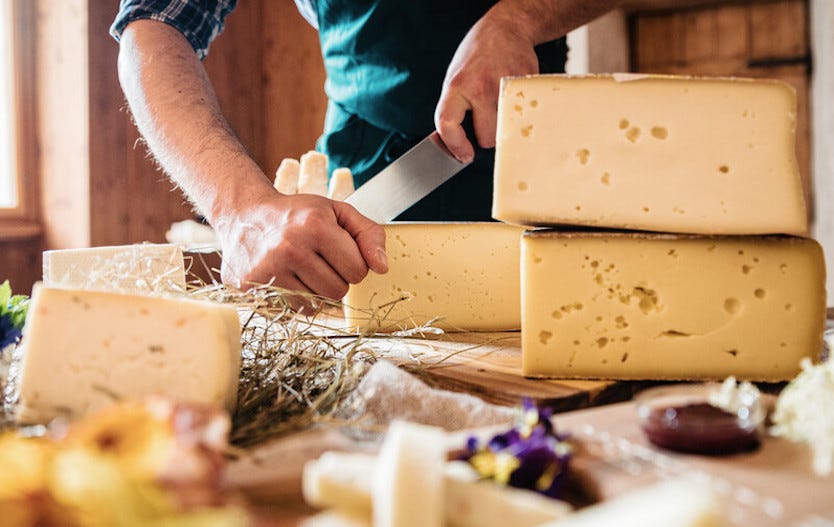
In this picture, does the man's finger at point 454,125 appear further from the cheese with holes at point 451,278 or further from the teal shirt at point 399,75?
the teal shirt at point 399,75

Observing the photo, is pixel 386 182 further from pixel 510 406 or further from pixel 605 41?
pixel 605 41

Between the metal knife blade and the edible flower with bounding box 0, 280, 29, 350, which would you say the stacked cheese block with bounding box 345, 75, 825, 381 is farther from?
the edible flower with bounding box 0, 280, 29, 350

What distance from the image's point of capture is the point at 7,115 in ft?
14.1

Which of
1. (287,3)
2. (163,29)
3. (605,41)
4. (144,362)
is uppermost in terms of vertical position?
(287,3)

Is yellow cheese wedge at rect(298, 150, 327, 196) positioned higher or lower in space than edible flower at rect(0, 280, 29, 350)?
higher

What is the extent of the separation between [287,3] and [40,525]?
5.54 m

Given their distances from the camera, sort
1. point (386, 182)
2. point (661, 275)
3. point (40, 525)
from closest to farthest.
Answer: point (40, 525)
point (661, 275)
point (386, 182)

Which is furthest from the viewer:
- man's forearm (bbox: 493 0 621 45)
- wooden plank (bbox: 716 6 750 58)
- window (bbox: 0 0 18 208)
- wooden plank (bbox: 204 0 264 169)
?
wooden plank (bbox: 204 0 264 169)

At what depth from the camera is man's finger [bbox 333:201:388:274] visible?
5.02 feet

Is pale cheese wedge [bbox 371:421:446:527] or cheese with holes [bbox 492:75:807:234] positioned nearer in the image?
pale cheese wedge [bbox 371:421:446:527]

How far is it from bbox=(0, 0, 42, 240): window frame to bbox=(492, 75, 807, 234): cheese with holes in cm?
364

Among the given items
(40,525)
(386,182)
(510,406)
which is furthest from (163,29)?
(40,525)

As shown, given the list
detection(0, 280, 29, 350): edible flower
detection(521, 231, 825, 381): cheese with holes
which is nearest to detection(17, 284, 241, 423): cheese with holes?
detection(0, 280, 29, 350): edible flower

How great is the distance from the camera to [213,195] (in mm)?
1691
